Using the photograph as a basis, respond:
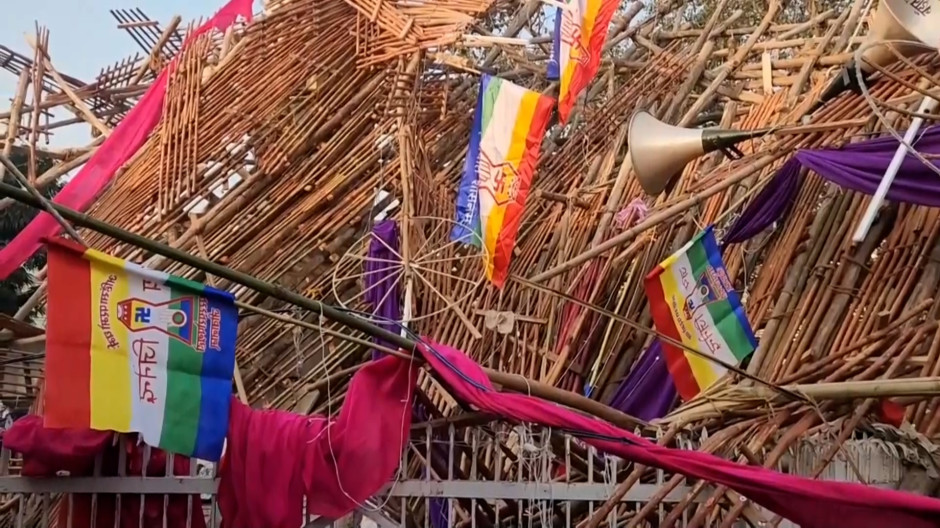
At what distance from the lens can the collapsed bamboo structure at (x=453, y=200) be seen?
5.64 m

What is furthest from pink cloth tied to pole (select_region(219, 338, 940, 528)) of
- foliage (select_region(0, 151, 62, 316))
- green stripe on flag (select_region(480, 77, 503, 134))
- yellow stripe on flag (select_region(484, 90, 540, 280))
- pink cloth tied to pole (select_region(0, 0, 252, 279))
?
foliage (select_region(0, 151, 62, 316))

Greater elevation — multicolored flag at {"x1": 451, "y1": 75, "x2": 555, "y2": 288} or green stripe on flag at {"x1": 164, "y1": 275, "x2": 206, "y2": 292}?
multicolored flag at {"x1": 451, "y1": 75, "x2": 555, "y2": 288}

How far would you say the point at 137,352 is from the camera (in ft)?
11.7

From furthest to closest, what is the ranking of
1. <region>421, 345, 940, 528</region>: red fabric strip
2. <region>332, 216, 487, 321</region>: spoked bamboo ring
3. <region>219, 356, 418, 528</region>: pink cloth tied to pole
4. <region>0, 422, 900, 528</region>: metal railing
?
<region>332, 216, 487, 321</region>: spoked bamboo ring, <region>0, 422, 900, 528</region>: metal railing, <region>219, 356, 418, 528</region>: pink cloth tied to pole, <region>421, 345, 940, 528</region>: red fabric strip

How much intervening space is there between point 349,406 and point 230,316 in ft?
1.92

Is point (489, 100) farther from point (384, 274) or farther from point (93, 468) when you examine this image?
point (93, 468)

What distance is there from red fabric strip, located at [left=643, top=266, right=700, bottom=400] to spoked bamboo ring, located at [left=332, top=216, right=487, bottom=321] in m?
1.13

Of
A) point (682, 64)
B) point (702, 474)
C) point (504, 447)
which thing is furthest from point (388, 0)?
point (702, 474)

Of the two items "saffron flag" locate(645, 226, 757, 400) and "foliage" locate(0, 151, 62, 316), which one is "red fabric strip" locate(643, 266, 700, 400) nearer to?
"saffron flag" locate(645, 226, 757, 400)

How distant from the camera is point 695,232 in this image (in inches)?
256

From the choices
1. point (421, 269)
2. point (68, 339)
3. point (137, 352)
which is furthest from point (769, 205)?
point (68, 339)

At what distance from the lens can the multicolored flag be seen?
5.39 metres

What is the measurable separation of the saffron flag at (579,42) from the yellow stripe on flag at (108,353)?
2901 mm

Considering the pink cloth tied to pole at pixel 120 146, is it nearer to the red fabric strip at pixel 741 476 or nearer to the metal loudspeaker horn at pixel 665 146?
the metal loudspeaker horn at pixel 665 146
